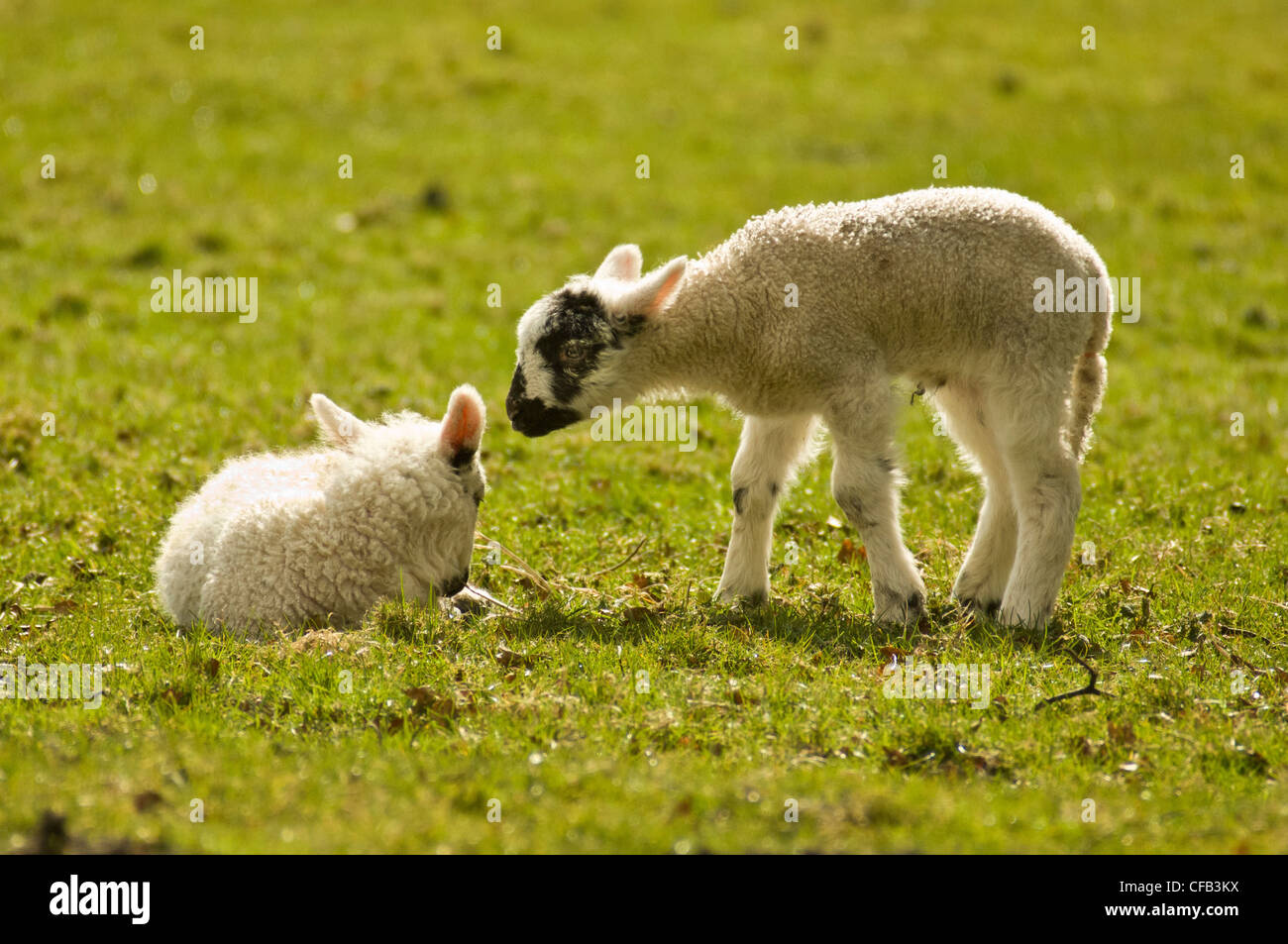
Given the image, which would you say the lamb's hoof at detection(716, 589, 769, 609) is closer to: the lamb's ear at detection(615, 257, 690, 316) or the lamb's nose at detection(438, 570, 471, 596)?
the lamb's nose at detection(438, 570, 471, 596)

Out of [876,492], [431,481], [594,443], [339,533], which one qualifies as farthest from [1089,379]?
[594,443]

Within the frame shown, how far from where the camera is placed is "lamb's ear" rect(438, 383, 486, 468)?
22.0 feet

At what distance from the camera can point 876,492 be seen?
6.72 m

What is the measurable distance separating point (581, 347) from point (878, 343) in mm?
1449

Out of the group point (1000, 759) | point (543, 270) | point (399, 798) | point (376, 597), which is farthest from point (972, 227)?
point (543, 270)

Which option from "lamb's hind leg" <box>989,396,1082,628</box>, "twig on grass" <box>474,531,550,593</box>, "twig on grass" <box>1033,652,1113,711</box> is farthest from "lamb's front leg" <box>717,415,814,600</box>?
"twig on grass" <box>1033,652,1113,711</box>

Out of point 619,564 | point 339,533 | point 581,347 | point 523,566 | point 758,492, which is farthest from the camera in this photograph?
point 619,564

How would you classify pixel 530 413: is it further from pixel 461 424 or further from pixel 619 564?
pixel 619 564

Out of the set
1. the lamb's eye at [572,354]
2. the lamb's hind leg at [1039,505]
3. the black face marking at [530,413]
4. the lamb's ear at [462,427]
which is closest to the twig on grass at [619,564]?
the black face marking at [530,413]

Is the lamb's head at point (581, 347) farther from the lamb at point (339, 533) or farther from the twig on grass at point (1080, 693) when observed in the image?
the twig on grass at point (1080, 693)

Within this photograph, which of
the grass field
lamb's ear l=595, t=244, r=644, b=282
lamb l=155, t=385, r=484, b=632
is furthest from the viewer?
lamb's ear l=595, t=244, r=644, b=282

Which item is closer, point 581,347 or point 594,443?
point 581,347

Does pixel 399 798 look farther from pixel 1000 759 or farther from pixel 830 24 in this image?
pixel 830 24

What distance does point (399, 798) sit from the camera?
15.1 feet
